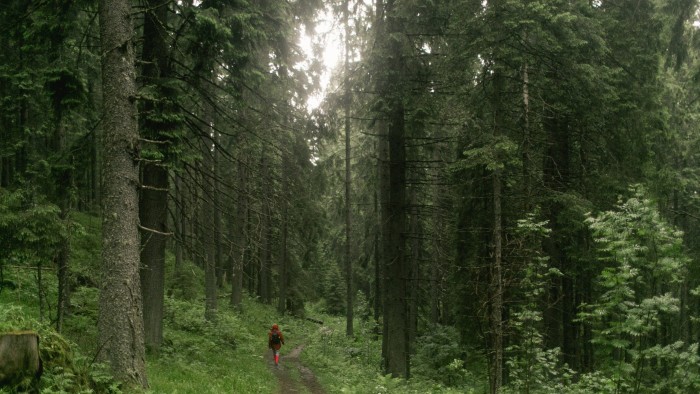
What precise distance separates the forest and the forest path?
24 centimetres

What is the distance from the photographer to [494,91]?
12562mm

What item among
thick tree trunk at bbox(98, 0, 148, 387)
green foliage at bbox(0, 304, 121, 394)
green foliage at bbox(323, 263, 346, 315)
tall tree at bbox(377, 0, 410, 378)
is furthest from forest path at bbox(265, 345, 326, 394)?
green foliage at bbox(323, 263, 346, 315)

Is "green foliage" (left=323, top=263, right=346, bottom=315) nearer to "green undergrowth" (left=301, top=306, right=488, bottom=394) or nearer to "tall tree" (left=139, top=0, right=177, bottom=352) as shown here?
"green undergrowth" (left=301, top=306, right=488, bottom=394)

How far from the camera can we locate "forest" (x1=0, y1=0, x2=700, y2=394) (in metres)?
7.95

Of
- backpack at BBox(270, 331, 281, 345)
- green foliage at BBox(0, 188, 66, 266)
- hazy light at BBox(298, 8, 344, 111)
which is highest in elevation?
hazy light at BBox(298, 8, 344, 111)

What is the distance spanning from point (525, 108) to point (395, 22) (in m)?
4.80

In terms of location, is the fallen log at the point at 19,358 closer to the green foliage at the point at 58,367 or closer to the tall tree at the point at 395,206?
the green foliage at the point at 58,367

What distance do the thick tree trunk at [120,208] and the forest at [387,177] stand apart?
31mm

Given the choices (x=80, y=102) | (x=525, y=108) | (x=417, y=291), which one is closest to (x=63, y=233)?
(x=80, y=102)

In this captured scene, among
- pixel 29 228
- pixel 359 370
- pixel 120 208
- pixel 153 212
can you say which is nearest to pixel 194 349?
pixel 153 212

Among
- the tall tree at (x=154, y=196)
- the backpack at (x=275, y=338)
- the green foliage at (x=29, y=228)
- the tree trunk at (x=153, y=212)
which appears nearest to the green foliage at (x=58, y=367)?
the tall tree at (x=154, y=196)

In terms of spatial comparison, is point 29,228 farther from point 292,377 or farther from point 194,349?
point 292,377

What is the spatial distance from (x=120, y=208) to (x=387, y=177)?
10.5 metres

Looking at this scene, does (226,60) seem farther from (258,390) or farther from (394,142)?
(258,390)
